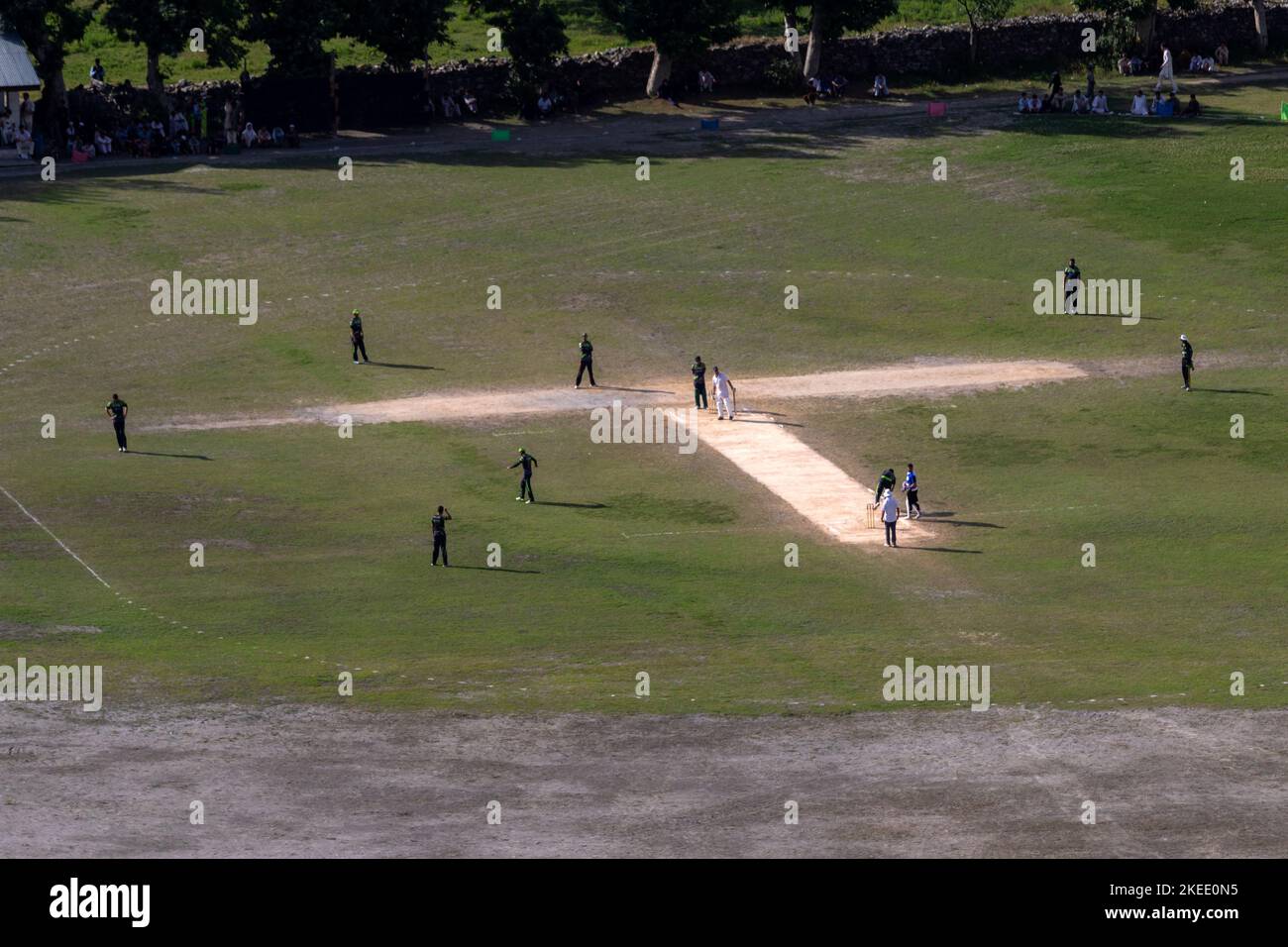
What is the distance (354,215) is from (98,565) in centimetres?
3829

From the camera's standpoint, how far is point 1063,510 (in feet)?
174

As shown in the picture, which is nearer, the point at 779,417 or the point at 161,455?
the point at 161,455

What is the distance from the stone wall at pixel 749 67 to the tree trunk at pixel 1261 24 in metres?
0.48

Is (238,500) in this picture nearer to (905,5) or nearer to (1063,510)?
(1063,510)

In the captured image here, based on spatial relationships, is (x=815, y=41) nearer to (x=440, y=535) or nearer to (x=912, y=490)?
(x=912, y=490)

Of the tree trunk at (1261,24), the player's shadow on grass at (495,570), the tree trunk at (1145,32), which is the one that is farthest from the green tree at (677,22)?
the player's shadow on grass at (495,570)

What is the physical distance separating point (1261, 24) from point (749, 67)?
28.3 meters

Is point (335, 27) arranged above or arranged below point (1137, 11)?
below

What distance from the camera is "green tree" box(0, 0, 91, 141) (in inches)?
3396

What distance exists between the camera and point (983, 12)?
100750 millimetres

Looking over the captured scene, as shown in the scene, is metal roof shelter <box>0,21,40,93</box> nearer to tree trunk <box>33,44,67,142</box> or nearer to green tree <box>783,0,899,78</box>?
tree trunk <box>33,44,67,142</box>

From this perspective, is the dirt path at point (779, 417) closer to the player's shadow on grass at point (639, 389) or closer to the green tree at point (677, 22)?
the player's shadow on grass at point (639, 389)

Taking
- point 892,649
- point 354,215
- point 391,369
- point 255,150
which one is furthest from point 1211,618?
point 255,150

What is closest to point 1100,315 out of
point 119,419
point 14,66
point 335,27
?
point 119,419
